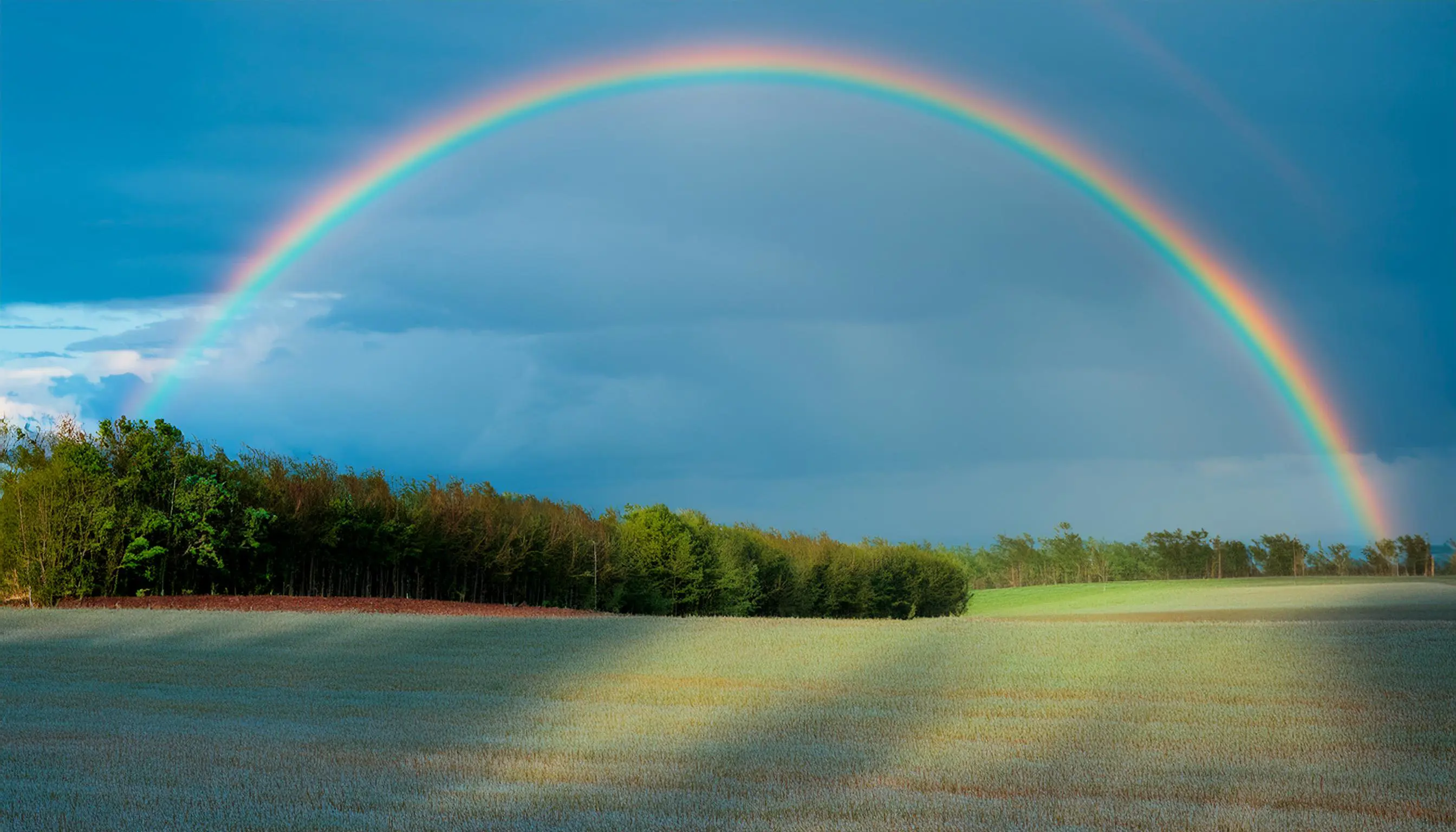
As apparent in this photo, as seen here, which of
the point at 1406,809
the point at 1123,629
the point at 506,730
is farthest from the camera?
the point at 1123,629

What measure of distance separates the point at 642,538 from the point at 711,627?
1373 inches

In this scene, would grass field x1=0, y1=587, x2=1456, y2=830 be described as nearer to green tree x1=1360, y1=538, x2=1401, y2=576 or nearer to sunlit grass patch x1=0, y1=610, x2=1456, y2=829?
sunlit grass patch x1=0, y1=610, x2=1456, y2=829

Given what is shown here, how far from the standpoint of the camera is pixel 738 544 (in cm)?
7100

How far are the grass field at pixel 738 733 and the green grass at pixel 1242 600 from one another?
77.1 feet

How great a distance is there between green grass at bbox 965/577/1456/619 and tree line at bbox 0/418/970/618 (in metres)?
18.5

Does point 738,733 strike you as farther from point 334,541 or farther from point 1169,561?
point 1169,561

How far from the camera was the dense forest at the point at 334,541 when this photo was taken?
122ft

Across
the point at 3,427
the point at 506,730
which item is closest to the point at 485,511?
the point at 3,427

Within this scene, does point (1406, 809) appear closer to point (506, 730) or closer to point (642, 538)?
point (506, 730)

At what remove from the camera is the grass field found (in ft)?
30.7

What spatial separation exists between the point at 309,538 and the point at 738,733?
34.6m

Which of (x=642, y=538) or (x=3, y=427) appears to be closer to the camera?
(x=3, y=427)

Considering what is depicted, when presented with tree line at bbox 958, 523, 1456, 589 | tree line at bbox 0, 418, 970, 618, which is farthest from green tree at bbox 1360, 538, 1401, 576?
tree line at bbox 0, 418, 970, 618

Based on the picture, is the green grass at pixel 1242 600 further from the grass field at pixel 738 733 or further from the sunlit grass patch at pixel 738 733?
the grass field at pixel 738 733
